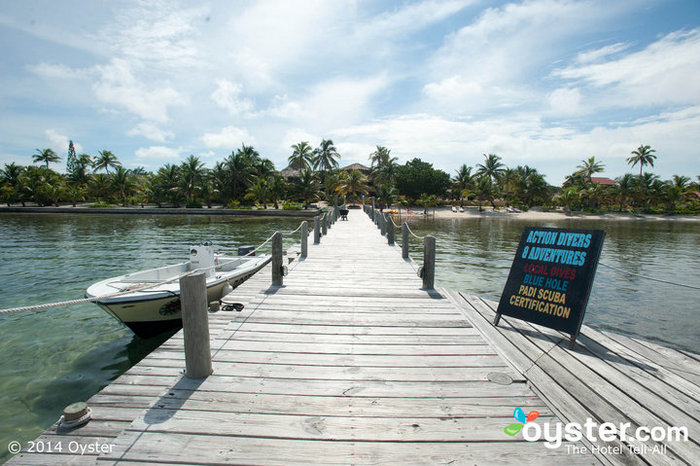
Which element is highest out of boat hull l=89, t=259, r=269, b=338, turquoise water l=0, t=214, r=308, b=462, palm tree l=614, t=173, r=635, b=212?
palm tree l=614, t=173, r=635, b=212

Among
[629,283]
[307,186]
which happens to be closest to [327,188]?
[307,186]

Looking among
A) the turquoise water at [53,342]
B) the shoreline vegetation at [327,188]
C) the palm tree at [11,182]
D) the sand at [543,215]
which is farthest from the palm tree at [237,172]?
the turquoise water at [53,342]

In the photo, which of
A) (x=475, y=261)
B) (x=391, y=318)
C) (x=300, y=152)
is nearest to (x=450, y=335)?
(x=391, y=318)

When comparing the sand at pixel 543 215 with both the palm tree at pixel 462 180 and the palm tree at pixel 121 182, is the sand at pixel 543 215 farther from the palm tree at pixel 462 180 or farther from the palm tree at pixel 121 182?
the palm tree at pixel 121 182

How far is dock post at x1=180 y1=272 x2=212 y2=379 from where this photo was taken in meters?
3.17

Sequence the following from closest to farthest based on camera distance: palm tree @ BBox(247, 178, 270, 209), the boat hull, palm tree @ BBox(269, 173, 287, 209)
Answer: the boat hull, palm tree @ BBox(247, 178, 270, 209), palm tree @ BBox(269, 173, 287, 209)

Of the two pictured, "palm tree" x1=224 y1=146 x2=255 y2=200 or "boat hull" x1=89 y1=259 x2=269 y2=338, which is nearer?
"boat hull" x1=89 y1=259 x2=269 y2=338

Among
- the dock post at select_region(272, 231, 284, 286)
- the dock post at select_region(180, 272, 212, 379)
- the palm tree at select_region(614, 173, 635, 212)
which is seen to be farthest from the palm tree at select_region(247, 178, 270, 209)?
the palm tree at select_region(614, 173, 635, 212)

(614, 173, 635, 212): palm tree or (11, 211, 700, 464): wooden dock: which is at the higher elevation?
(614, 173, 635, 212): palm tree

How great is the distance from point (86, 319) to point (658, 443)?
10707 mm

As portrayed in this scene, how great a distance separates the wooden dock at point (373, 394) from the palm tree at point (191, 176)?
55.8 m

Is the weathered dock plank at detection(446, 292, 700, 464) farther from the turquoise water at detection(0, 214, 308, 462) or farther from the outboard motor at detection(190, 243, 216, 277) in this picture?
the turquoise water at detection(0, 214, 308, 462)

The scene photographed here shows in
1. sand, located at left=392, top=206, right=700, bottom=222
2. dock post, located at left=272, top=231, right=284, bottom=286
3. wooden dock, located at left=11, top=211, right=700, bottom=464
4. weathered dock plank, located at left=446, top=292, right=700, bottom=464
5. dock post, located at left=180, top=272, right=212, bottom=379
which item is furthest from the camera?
sand, located at left=392, top=206, right=700, bottom=222

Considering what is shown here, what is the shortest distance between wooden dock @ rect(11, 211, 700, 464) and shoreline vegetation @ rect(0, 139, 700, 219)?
45.3m
